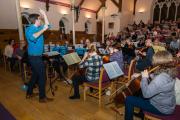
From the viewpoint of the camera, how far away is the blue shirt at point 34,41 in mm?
2678

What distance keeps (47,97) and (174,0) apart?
1233 centimetres

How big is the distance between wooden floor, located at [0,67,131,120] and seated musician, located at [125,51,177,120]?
3.07 ft

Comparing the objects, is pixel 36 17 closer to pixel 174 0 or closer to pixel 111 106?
pixel 111 106

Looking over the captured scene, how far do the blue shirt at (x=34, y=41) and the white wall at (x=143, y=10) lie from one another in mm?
11958

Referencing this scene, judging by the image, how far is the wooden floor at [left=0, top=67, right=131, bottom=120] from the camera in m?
2.55

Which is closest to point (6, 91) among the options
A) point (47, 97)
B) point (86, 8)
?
point (47, 97)

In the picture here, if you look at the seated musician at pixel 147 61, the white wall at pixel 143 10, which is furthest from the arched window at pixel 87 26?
the seated musician at pixel 147 61

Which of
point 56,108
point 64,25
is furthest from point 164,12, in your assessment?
point 56,108

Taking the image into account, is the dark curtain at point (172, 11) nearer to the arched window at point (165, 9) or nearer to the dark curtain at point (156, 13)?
the arched window at point (165, 9)

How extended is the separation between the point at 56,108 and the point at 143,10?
12.5 metres

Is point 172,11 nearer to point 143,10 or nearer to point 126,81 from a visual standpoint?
point 143,10

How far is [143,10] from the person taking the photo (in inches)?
515

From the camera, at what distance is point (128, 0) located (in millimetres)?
12961

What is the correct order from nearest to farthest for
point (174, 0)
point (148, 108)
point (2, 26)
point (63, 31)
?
point (148, 108) → point (2, 26) → point (174, 0) → point (63, 31)
